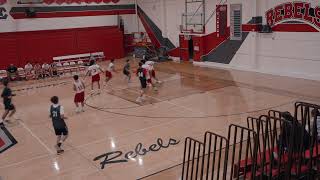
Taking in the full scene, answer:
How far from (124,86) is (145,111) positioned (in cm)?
461

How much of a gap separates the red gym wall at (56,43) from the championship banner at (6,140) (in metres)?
11.8

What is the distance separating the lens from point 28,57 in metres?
22.6

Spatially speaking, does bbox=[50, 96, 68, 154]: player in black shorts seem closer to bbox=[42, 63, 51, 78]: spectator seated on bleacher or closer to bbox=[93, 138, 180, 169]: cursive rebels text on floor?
bbox=[93, 138, 180, 169]: cursive rebels text on floor

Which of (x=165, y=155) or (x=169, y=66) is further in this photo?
(x=169, y=66)

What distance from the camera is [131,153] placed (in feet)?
29.3

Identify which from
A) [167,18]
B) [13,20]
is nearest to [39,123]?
[13,20]

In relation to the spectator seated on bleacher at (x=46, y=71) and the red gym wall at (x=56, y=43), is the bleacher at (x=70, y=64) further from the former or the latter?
the spectator seated on bleacher at (x=46, y=71)

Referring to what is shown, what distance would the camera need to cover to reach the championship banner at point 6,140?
9938 millimetres

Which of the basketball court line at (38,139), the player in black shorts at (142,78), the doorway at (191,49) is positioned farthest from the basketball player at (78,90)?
the doorway at (191,49)

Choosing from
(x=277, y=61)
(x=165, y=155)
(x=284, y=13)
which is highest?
(x=284, y=13)

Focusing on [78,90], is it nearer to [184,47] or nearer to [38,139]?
[38,139]

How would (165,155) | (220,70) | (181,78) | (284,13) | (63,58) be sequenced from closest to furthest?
(165,155) < (284,13) < (181,78) < (220,70) < (63,58)

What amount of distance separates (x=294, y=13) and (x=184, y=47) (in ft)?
27.3

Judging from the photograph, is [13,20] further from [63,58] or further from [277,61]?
[277,61]
